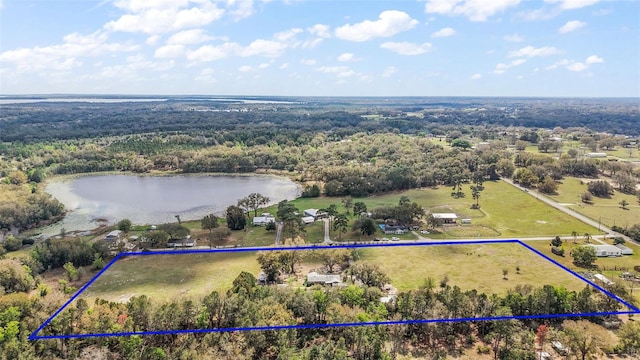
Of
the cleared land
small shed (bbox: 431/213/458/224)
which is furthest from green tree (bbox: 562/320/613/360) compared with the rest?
small shed (bbox: 431/213/458/224)

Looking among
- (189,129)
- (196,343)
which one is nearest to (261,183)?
(196,343)

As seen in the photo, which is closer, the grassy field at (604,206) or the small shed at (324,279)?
the small shed at (324,279)

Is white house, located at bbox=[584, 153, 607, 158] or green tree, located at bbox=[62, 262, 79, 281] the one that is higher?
white house, located at bbox=[584, 153, 607, 158]

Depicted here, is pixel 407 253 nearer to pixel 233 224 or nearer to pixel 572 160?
pixel 233 224

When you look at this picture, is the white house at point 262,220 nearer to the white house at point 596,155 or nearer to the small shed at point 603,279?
the small shed at point 603,279

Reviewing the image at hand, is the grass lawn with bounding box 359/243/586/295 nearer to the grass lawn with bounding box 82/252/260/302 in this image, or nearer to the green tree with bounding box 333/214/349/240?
the green tree with bounding box 333/214/349/240

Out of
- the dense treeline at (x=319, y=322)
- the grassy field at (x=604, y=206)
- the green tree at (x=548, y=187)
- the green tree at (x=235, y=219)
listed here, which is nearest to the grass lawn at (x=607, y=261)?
the dense treeline at (x=319, y=322)
